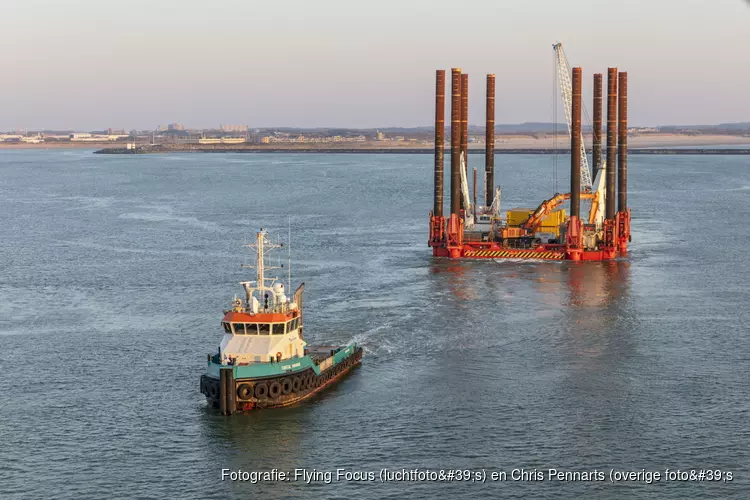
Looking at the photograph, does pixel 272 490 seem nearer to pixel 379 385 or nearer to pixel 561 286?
pixel 379 385

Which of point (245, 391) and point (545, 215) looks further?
point (545, 215)

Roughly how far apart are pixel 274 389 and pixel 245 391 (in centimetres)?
135

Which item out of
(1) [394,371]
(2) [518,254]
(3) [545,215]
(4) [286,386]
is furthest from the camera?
(3) [545,215]

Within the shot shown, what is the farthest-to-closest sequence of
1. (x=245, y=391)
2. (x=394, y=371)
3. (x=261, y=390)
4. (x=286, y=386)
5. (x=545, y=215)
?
1. (x=545, y=215)
2. (x=394, y=371)
3. (x=286, y=386)
4. (x=261, y=390)
5. (x=245, y=391)

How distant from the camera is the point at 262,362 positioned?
164 ft

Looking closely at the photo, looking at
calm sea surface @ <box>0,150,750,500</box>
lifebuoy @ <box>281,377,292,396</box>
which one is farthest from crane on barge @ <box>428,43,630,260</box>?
lifebuoy @ <box>281,377,292,396</box>

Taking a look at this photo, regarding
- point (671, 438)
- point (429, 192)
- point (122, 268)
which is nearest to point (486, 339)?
point (671, 438)

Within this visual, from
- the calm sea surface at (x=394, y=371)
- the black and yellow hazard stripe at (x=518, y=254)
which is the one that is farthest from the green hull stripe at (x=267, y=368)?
the black and yellow hazard stripe at (x=518, y=254)

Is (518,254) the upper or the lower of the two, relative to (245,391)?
upper

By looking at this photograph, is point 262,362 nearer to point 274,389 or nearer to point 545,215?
point 274,389

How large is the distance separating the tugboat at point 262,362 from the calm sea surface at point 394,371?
0.89 m

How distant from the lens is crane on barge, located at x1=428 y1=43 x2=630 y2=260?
93250 mm

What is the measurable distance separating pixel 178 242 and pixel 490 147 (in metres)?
31.6

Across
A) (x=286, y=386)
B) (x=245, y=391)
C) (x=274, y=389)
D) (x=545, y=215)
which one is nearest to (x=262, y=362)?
(x=274, y=389)
